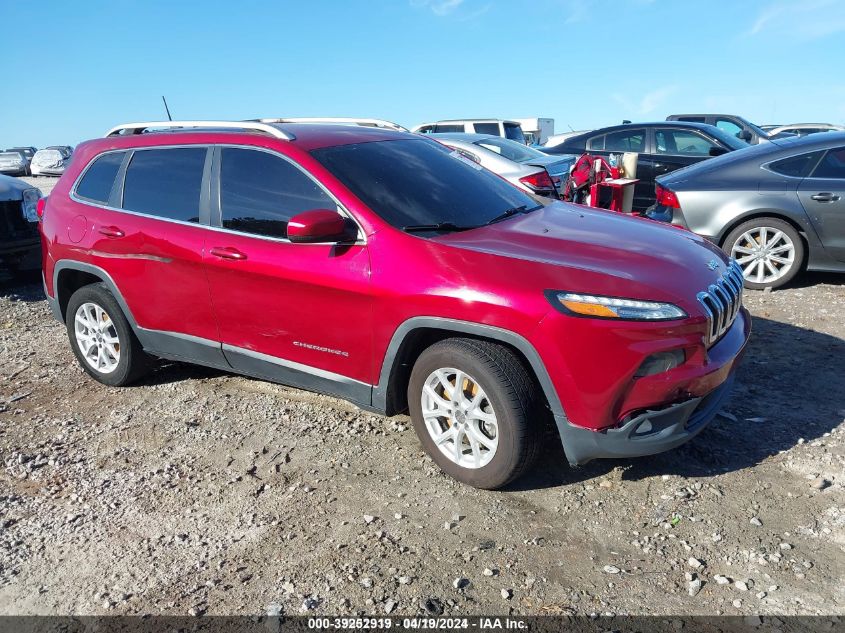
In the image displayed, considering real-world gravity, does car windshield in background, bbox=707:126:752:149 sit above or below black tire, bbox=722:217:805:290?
above

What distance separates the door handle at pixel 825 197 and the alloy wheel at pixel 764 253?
408 mm

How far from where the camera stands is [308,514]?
3.21m

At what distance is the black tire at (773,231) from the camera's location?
628cm

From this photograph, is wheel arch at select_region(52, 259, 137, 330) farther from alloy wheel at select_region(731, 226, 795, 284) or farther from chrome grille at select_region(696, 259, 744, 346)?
alloy wheel at select_region(731, 226, 795, 284)

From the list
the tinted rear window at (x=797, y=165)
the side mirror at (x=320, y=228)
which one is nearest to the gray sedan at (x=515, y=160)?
the tinted rear window at (x=797, y=165)

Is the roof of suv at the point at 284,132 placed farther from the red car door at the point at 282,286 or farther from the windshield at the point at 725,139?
the windshield at the point at 725,139

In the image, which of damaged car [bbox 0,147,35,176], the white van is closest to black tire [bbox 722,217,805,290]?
the white van

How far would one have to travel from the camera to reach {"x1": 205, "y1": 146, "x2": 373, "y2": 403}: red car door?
11.4ft

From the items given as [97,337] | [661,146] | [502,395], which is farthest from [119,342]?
[661,146]

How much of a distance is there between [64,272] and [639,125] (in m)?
8.79

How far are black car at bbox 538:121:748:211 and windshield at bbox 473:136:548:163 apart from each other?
120cm

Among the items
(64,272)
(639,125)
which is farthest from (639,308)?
(639,125)

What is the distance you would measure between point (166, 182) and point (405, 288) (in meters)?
2.03

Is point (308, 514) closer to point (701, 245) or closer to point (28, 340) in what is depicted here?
point (701, 245)
